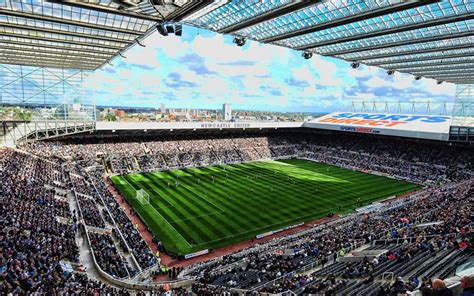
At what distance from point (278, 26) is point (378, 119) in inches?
1905

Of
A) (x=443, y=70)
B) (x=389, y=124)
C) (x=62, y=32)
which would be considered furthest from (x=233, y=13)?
(x=389, y=124)

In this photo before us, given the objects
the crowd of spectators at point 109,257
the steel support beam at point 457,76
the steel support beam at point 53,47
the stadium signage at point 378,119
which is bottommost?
the crowd of spectators at point 109,257

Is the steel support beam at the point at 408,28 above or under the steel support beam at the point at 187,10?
above

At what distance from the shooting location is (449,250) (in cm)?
1280

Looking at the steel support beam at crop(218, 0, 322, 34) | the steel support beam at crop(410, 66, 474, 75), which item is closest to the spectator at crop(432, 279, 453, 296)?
the steel support beam at crop(218, 0, 322, 34)

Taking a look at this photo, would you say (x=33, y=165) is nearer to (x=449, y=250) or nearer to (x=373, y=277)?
(x=373, y=277)

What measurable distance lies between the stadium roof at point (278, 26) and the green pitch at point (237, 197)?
653 inches

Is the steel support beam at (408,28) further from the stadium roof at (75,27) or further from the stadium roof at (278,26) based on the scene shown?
the stadium roof at (75,27)

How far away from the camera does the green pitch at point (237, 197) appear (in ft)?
90.3

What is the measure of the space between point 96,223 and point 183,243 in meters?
7.10

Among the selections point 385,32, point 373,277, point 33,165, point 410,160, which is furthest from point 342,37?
point 410,160

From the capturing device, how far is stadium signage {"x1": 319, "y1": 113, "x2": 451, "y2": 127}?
57856 mm

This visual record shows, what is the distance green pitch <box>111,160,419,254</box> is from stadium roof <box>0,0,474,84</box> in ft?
54.4

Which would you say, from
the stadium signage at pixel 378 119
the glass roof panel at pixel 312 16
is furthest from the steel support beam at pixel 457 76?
the glass roof panel at pixel 312 16
